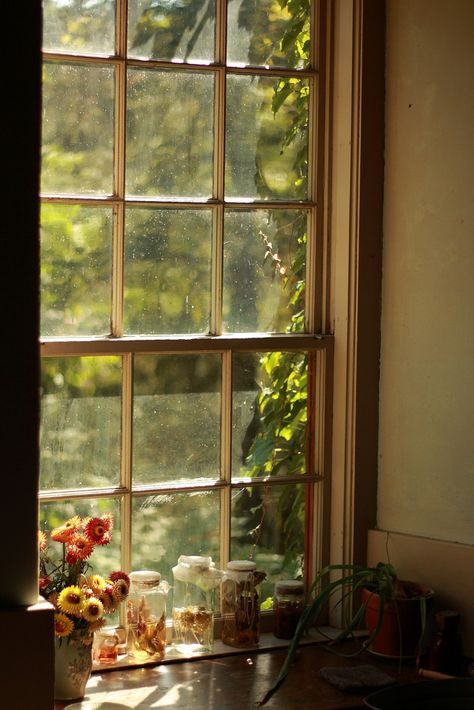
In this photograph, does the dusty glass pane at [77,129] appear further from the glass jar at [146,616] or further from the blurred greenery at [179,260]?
the glass jar at [146,616]

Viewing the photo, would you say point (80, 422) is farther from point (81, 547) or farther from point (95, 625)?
point (95, 625)

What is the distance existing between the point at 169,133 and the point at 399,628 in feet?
5.03

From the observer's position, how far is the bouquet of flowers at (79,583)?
2699 mm

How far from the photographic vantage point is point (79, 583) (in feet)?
9.18

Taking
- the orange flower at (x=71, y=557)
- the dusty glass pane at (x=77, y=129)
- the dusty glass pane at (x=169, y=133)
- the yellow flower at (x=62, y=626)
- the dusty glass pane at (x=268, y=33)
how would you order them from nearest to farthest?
the yellow flower at (x=62, y=626) < the orange flower at (x=71, y=557) < the dusty glass pane at (x=77, y=129) < the dusty glass pane at (x=169, y=133) < the dusty glass pane at (x=268, y=33)

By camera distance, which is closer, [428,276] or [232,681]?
[232,681]

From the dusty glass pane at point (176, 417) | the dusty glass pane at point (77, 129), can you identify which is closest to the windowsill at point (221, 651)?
the dusty glass pane at point (176, 417)

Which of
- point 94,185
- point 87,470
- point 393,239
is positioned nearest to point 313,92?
point 393,239

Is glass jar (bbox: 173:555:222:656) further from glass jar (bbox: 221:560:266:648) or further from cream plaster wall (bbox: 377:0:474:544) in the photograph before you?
cream plaster wall (bbox: 377:0:474:544)

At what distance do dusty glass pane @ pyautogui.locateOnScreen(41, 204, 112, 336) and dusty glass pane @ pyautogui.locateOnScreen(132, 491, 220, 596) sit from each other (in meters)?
0.52

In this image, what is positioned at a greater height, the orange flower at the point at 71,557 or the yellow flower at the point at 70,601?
the orange flower at the point at 71,557

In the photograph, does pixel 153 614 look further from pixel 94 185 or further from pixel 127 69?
pixel 127 69

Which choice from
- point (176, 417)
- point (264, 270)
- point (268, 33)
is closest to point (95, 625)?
point (176, 417)

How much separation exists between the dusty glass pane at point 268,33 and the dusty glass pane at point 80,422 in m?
0.98
